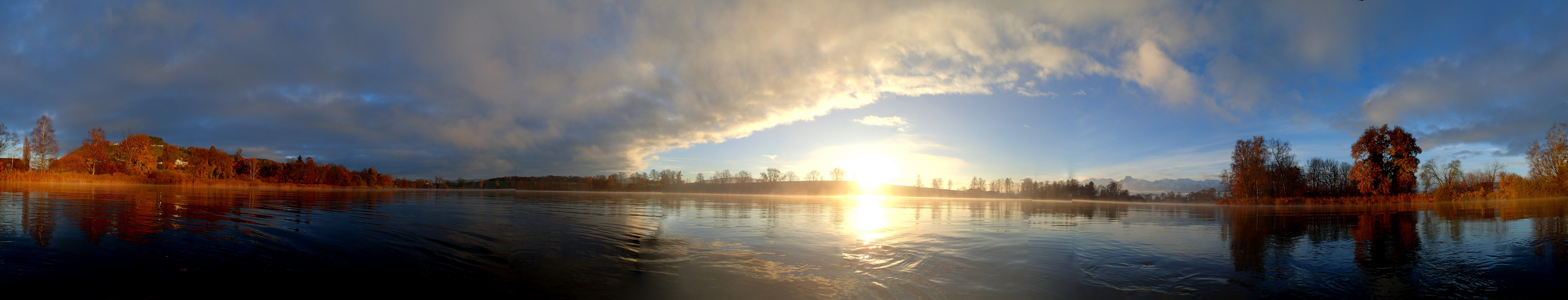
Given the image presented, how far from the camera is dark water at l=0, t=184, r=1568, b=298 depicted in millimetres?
6223

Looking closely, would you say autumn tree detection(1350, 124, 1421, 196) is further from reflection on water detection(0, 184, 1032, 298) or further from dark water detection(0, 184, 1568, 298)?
reflection on water detection(0, 184, 1032, 298)

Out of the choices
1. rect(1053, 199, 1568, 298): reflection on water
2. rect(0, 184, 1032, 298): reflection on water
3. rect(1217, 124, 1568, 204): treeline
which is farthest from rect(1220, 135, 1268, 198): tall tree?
rect(0, 184, 1032, 298): reflection on water

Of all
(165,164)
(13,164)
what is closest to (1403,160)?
(13,164)

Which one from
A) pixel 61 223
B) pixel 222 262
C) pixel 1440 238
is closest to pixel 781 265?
pixel 222 262

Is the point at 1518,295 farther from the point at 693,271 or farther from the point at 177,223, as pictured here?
the point at 177,223

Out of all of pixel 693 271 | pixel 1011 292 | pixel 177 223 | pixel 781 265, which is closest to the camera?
pixel 1011 292

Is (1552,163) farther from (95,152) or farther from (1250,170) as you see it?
(95,152)

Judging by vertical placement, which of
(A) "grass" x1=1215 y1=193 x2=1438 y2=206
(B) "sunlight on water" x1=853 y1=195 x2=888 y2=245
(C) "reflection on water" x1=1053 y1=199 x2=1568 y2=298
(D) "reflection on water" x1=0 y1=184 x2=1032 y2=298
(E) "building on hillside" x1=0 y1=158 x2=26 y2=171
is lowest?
(A) "grass" x1=1215 y1=193 x2=1438 y2=206

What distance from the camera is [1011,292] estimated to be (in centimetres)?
702

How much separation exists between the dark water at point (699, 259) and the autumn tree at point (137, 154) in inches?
3125

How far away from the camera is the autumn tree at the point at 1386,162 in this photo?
42844 mm

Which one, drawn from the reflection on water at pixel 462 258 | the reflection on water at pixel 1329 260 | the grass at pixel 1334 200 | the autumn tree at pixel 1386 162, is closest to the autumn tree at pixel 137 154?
the reflection on water at pixel 462 258

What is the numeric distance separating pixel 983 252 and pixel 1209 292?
3.90m

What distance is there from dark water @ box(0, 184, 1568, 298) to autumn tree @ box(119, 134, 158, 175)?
3125 inches
